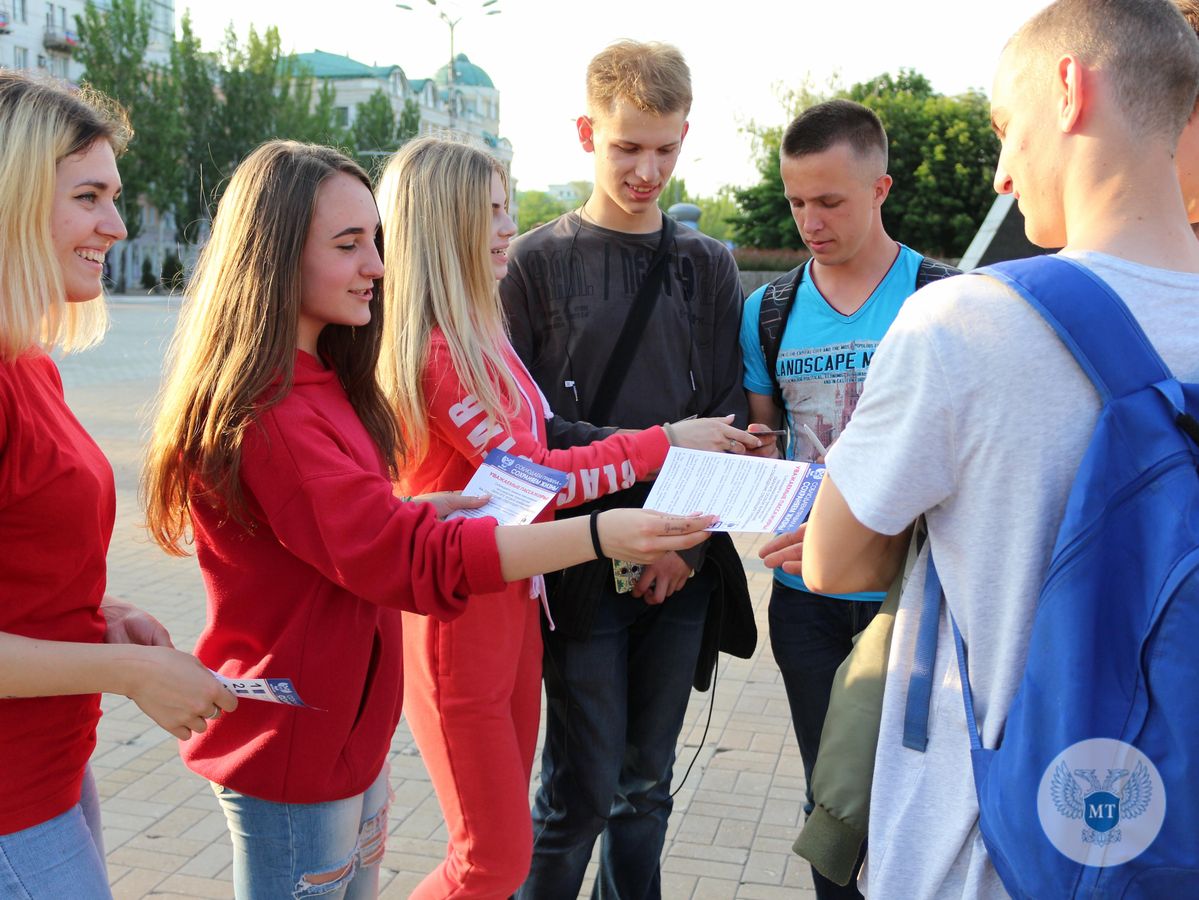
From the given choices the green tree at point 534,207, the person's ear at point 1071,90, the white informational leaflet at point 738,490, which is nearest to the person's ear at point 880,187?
the white informational leaflet at point 738,490

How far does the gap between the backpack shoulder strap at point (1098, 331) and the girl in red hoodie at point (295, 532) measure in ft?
3.26

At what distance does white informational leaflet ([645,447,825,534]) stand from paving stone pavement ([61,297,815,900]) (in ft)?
3.87

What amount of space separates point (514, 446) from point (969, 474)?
4.69 feet

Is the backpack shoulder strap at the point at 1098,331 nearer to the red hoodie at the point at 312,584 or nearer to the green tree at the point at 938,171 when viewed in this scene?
the red hoodie at the point at 312,584

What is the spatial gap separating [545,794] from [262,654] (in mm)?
1181

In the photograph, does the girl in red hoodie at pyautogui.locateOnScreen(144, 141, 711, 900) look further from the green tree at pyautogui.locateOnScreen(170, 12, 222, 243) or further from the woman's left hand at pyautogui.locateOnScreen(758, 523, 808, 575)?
the green tree at pyautogui.locateOnScreen(170, 12, 222, 243)

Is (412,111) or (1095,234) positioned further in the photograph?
(412,111)

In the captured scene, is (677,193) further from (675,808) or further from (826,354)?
(826,354)

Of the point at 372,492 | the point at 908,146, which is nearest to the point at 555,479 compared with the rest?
the point at 372,492

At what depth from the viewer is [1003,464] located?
1490mm

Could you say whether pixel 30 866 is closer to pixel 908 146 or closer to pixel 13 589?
pixel 13 589

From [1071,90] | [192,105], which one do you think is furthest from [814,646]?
[192,105]

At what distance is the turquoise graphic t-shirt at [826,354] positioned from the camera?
3094mm

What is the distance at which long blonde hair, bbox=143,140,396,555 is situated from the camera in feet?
6.98
